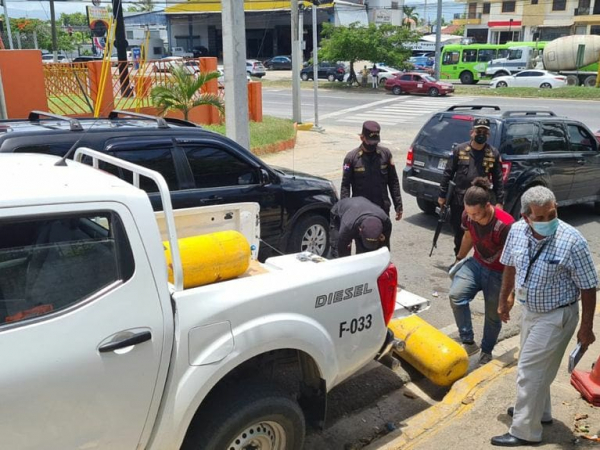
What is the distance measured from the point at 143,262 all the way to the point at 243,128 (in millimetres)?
7472

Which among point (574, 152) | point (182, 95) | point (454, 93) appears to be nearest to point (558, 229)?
point (574, 152)

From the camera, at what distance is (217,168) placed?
5.68 meters

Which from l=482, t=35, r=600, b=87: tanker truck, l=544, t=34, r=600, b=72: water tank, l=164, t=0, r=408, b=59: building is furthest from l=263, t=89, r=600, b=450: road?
l=164, t=0, r=408, b=59: building

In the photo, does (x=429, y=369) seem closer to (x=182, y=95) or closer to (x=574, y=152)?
(x=574, y=152)

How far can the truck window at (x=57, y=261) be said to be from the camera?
2434mm

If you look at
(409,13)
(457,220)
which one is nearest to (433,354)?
(457,220)

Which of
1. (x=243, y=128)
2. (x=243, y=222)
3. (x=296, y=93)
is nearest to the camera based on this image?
(x=243, y=222)

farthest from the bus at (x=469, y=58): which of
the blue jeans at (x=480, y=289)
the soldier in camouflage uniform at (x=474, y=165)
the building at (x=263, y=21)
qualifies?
the blue jeans at (x=480, y=289)

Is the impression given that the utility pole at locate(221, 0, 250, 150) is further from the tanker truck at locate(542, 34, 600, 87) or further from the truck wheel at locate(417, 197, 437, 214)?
the tanker truck at locate(542, 34, 600, 87)

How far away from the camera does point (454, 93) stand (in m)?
34.6

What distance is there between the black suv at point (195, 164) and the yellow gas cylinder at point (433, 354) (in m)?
1.86

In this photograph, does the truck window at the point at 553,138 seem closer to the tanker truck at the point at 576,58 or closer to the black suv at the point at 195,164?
the black suv at the point at 195,164

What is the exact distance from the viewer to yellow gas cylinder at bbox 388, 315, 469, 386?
4445mm

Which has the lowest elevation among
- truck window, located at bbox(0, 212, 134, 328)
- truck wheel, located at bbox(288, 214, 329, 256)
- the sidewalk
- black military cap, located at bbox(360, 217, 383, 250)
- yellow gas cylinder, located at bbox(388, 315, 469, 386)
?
the sidewalk
